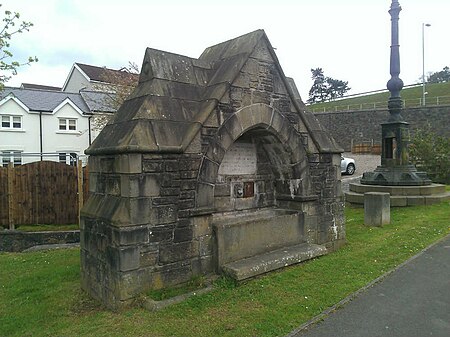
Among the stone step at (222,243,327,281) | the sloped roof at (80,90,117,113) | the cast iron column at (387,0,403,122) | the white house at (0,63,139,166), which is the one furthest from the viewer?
the sloped roof at (80,90,117,113)

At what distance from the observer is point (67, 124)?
97.0ft

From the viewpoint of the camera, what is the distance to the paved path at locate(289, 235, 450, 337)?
4.06 meters

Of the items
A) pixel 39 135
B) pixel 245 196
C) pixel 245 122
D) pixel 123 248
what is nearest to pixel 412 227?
pixel 245 196

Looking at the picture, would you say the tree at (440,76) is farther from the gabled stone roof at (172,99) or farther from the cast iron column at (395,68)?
the gabled stone roof at (172,99)

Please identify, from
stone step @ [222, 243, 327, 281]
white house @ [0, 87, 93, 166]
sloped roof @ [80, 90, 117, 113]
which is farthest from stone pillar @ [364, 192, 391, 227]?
sloped roof @ [80, 90, 117, 113]

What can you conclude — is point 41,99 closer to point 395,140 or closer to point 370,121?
point 395,140

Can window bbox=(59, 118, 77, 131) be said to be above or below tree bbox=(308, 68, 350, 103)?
below

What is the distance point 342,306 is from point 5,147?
94.7 ft

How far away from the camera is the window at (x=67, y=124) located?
29297 millimetres

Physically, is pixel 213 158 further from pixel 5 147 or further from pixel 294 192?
pixel 5 147

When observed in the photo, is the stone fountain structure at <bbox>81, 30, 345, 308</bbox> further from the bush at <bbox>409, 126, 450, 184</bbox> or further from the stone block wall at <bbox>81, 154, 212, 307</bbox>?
the bush at <bbox>409, 126, 450, 184</bbox>

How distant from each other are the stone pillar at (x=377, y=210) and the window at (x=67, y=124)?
87.7 feet

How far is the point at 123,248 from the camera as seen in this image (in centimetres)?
461

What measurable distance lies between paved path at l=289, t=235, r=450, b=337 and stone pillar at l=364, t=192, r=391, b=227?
3.65m
